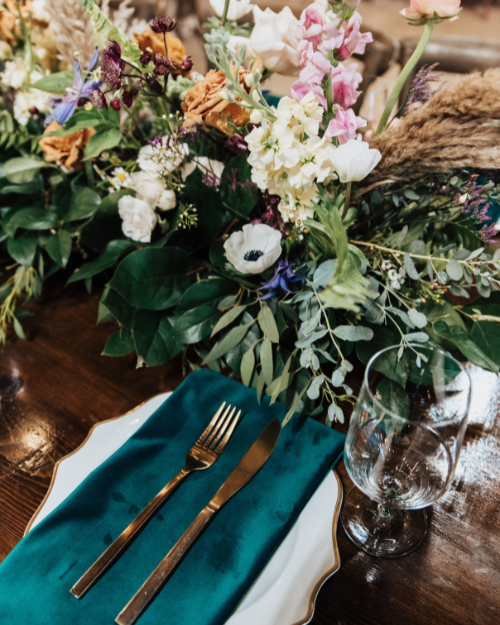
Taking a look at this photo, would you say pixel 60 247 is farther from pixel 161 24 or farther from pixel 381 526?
pixel 381 526

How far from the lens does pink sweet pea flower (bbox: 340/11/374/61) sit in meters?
0.49

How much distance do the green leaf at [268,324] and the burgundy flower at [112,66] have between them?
35 centimetres

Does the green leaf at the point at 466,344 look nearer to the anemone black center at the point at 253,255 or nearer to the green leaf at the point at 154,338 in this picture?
the anemone black center at the point at 253,255

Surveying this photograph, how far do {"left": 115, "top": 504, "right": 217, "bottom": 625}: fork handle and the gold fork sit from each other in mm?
43

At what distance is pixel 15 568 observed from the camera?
443mm

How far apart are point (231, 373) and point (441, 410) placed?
31 cm

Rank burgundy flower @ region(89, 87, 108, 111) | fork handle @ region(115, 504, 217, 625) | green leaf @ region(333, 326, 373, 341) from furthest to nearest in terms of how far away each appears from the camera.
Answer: burgundy flower @ region(89, 87, 108, 111) < green leaf @ region(333, 326, 373, 341) < fork handle @ region(115, 504, 217, 625)

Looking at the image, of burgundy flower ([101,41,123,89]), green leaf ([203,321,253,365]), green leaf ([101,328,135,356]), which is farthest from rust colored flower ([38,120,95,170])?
green leaf ([203,321,253,365])

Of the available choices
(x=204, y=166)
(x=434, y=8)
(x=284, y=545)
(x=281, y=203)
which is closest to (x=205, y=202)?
(x=204, y=166)

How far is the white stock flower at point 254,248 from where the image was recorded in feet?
1.82

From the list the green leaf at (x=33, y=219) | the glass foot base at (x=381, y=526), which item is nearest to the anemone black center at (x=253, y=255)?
the glass foot base at (x=381, y=526)

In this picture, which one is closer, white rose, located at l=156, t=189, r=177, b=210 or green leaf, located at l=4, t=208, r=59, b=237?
white rose, located at l=156, t=189, r=177, b=210

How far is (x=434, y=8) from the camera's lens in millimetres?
470

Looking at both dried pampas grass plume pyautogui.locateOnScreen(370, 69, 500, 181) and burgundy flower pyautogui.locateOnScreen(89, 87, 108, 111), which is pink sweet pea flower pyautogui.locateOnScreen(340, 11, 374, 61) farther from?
burgundy flower pyautogui.locateOnScreen(89, 87, 108, 111)
